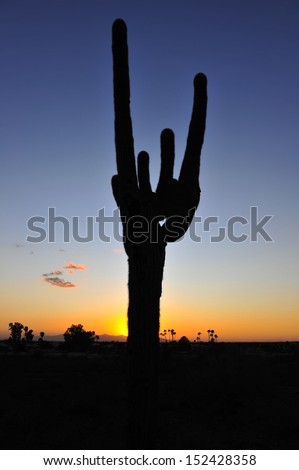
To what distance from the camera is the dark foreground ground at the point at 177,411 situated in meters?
9.85

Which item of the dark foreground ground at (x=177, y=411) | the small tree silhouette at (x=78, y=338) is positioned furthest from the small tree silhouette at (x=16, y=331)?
the dark foreground ground at (x=177, y=411)

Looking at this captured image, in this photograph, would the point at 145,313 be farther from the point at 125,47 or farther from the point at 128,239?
the point at 125,47

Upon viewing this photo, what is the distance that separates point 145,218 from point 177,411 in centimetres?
884

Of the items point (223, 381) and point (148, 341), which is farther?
point (223, 381)

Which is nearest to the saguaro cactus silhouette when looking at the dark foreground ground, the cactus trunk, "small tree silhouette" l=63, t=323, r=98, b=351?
the cactus trunk

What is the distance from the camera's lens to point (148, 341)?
6391mm

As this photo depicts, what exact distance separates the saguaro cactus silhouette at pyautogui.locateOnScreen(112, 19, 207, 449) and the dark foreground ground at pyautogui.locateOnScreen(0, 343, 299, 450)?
351 centimetres

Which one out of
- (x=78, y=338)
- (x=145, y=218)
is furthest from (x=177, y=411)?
(x=78, y=338)

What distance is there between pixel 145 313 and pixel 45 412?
7670 mm

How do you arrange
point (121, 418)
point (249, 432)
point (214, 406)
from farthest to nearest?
point (214, 406) → point (121, 418) → point (249, 432)

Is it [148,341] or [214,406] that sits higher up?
[148,341]

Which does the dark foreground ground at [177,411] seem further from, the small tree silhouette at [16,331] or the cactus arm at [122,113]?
the small tree silhouette at [16,331]

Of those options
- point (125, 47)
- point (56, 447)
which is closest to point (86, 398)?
point (56, 447)
